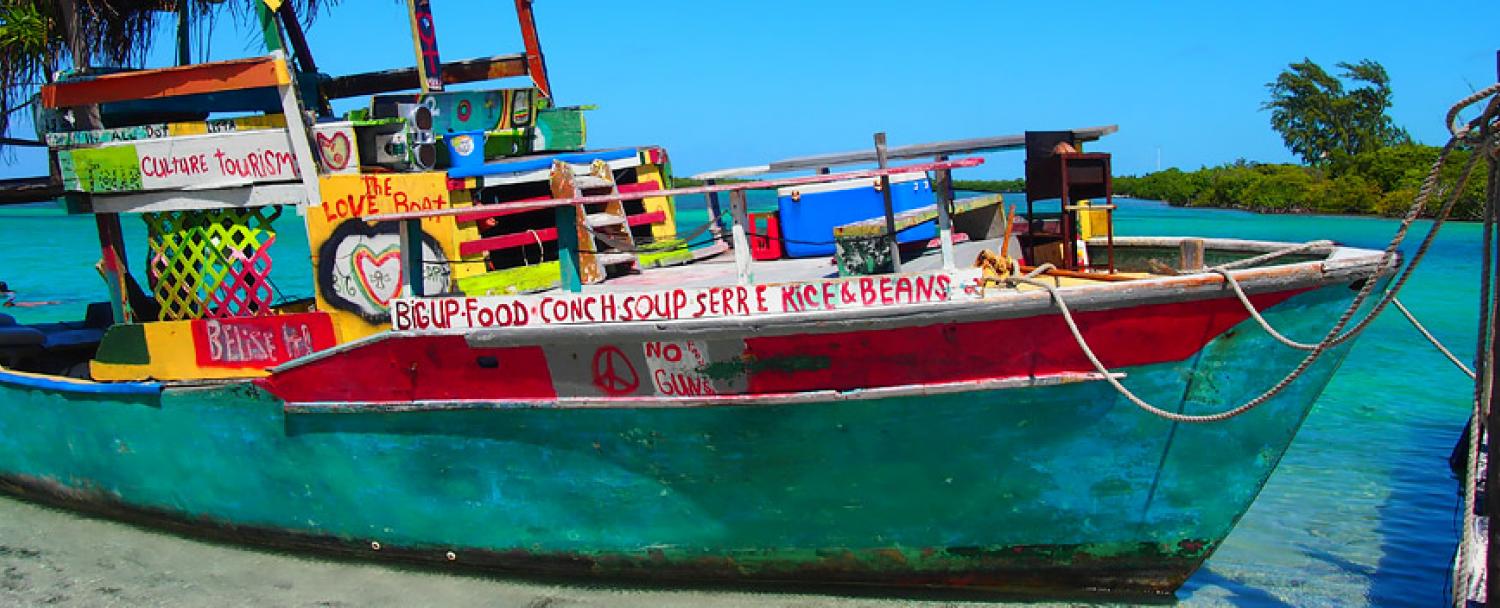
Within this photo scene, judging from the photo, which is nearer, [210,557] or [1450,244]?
[210,557]

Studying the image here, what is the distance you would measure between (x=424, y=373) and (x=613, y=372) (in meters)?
1.08

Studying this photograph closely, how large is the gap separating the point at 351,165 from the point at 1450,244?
122ft

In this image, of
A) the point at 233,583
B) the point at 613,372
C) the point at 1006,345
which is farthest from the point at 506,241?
the point at 1006,345

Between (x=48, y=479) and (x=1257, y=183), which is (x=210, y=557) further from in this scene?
(x=1257, y=183)

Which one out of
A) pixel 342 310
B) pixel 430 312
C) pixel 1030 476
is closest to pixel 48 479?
pixel 342 310

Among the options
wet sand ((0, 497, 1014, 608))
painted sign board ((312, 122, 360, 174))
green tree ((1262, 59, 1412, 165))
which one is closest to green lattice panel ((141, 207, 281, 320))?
painted sign board ((312, 122, 360, 174))

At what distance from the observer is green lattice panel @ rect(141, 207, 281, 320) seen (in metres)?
6.95

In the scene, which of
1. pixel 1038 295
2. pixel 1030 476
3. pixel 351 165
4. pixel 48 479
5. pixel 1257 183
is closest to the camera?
pixel 1038 295

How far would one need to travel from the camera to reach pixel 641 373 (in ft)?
18.9

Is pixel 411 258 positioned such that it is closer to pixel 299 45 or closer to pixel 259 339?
pixel 259 339

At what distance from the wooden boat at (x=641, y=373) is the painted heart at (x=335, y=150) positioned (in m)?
0.01

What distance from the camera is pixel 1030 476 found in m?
5.64

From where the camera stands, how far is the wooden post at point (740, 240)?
5.59 meters

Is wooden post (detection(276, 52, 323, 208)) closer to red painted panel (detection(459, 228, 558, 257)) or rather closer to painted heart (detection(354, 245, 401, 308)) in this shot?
painted heart (detection(354, 245, 401, 308))
